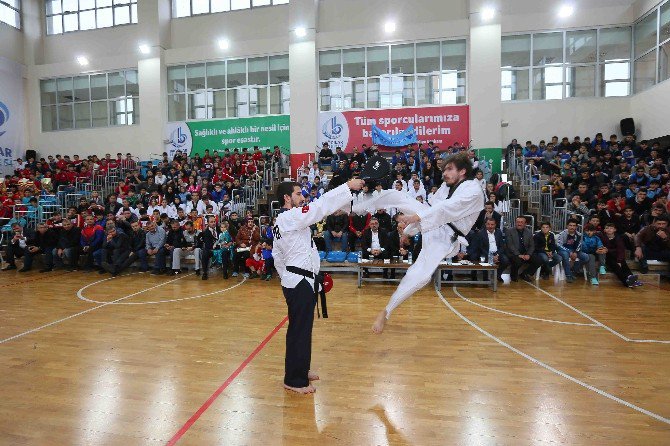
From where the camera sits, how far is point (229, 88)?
1658cm

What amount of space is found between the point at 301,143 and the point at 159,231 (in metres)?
7.34

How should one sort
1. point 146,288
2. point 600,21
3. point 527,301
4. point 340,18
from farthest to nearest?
point 340,18 → point 600,21 → point 146,288 → point 527,301

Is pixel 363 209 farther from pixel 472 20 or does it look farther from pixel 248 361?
pixel 472 20

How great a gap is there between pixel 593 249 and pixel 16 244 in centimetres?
1265

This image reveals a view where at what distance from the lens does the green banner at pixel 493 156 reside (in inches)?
547

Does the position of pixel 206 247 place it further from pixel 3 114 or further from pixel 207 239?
pixel 3 114

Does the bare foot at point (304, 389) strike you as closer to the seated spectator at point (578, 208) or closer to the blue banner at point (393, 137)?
the seated spectator at point (578, 208)

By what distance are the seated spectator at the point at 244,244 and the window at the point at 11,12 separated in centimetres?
1623

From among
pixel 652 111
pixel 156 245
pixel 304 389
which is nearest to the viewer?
pixel 304 389

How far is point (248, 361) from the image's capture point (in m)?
4.00

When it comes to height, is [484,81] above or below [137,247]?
above

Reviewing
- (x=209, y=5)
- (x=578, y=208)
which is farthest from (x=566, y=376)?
(x=209, y=5)

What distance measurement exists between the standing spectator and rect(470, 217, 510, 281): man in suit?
1.08 m

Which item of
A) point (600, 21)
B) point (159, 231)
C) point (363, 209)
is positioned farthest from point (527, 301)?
point (600, 21)
